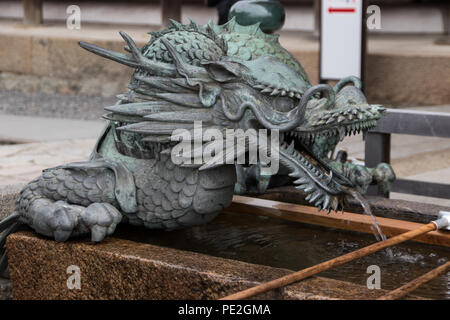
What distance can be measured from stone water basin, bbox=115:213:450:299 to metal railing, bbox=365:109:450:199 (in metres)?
0.84

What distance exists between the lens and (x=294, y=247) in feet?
8.89

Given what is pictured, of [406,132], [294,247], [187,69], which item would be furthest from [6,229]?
[406,132]

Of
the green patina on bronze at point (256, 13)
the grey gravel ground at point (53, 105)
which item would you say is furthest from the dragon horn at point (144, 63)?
the grey gravel ground at point (53, 105)

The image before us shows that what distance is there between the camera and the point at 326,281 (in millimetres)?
1998

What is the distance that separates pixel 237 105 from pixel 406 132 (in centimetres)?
171

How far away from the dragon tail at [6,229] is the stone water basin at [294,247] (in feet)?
1.23

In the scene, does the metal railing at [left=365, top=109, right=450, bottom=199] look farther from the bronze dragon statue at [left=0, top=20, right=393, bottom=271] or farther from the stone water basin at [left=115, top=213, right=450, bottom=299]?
the bronze dragon statue at [left=0, top=20, right=393, bottom=271]

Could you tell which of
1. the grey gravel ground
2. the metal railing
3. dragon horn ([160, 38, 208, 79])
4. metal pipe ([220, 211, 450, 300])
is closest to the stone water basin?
metal pipe ([220, 211, 450, 300])

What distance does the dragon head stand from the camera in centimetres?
232

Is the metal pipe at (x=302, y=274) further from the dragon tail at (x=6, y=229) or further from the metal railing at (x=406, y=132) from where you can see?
the metal railing at (x=406, y=132)

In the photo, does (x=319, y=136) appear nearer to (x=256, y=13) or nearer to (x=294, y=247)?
(x=294, y=247)

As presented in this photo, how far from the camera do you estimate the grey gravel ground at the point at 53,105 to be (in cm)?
887

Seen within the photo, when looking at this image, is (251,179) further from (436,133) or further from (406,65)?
(406,65)
